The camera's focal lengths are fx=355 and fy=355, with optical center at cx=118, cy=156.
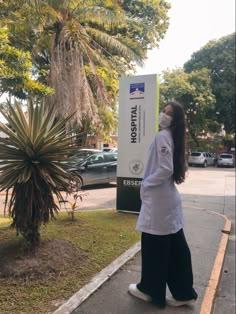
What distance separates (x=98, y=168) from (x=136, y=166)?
6.52 meters

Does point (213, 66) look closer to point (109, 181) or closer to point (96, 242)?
point (109, 181)

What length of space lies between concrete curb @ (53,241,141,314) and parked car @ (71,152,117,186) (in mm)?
8651

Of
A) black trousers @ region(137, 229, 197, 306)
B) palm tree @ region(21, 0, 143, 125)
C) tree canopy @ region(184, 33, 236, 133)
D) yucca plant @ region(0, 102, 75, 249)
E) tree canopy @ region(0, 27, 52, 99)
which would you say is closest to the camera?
black trousers @ region(137, 229, 197, 306)

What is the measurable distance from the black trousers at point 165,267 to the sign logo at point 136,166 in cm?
427

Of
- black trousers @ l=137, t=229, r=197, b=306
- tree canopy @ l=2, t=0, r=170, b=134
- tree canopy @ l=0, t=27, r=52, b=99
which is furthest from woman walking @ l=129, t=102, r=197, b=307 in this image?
tree canopy @ l=2, t=0, r=170, b=134

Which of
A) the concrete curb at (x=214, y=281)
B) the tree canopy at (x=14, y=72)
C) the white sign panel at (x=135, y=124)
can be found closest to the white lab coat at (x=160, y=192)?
the concrete curb at (x=214, y=281)

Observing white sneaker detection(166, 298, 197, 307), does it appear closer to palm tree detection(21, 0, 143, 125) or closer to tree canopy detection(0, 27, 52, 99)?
tree canopy detection(0, 27, 52, 99)

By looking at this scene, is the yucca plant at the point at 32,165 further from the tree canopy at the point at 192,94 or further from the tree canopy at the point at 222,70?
the tree canopy at the point at 222,70

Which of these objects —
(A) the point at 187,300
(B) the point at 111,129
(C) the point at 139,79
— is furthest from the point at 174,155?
(B) the point at 111,129

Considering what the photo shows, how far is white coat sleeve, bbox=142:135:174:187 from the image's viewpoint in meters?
3.44

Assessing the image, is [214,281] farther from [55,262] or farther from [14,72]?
[14,72]

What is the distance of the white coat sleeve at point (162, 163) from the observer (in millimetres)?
3438

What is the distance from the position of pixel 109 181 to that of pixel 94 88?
4.74 m

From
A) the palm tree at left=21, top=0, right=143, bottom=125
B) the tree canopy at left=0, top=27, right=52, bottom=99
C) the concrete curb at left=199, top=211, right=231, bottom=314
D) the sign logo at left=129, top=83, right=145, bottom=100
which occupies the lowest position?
Answer: the concrete curb at left=199, top=211, right=231, bottom=314
